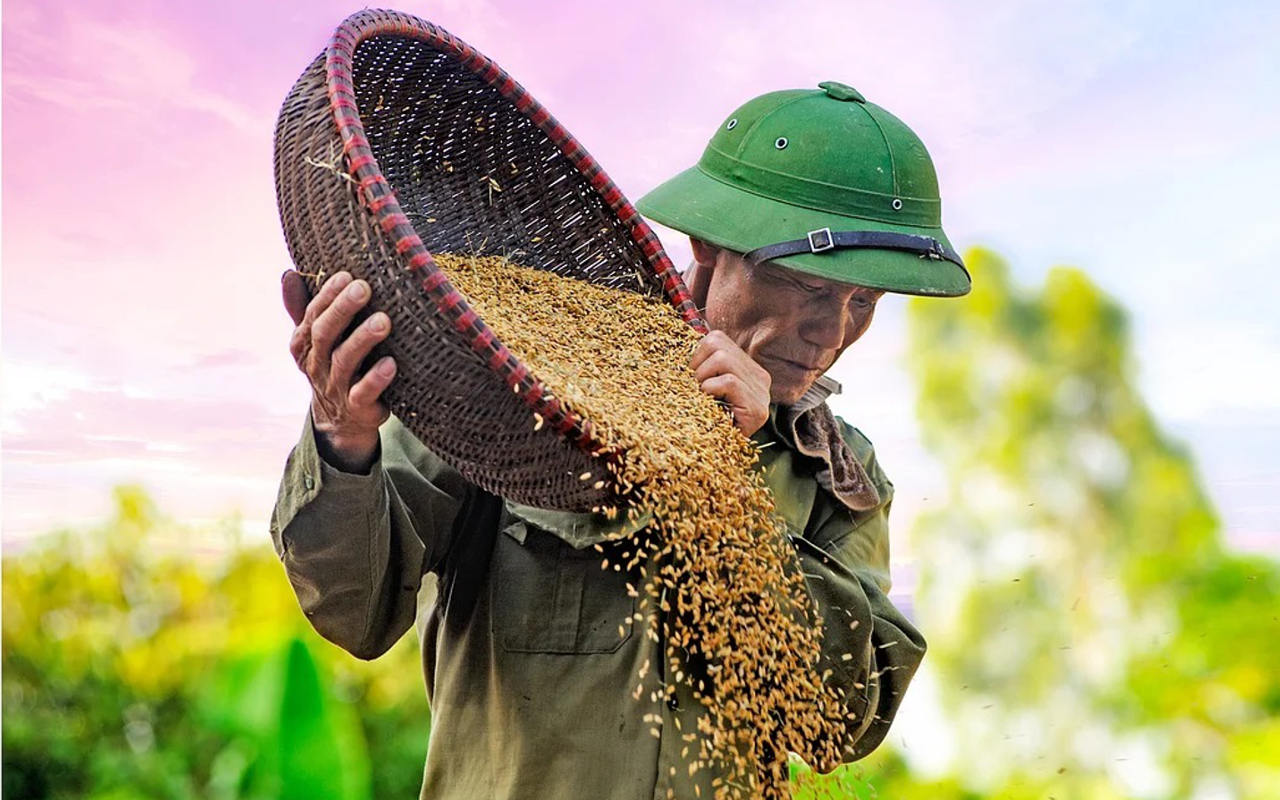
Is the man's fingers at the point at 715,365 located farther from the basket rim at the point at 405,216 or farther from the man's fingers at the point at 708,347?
the basket rim at the point at 405,216

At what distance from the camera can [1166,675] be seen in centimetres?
770

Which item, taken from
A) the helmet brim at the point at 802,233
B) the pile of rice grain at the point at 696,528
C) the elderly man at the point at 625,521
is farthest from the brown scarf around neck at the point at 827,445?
the helmet brim at the point at 802,233

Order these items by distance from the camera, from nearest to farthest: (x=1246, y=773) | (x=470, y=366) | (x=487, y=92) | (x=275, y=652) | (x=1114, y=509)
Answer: (x=470, y=366), (x=487, y=92), (x=275, y=652), (x=1246, y=773), (x=1114, y=509)

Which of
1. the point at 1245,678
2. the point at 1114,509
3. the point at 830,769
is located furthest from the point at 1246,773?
the point at 830,769

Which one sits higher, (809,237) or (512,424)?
(809,237)

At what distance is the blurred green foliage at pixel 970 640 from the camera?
15.9 feet

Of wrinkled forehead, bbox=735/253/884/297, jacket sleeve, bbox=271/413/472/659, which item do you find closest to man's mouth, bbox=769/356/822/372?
wrinkled forehead, bbox=735/253/884/297

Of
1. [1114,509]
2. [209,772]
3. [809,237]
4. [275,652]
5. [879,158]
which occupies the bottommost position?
[209,772]

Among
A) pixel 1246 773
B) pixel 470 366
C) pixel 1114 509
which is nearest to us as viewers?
pixel 470 366

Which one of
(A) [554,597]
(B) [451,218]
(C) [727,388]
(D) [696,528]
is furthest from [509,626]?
(B) [451,218]

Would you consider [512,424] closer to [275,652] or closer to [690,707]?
[690,707]

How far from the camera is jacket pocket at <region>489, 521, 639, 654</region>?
7.06 ft

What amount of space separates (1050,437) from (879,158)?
8.68 m

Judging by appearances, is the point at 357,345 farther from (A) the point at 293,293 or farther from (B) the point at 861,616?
(B) the point at 861,616
